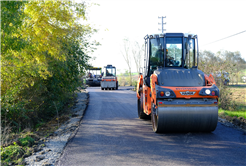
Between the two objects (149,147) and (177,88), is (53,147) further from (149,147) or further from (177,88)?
(177,88)

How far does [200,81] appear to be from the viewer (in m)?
7.65

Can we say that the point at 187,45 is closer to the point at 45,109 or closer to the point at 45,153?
the point at 45,153

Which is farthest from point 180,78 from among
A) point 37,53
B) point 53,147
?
point 37,53

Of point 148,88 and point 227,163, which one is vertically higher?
point 148,88

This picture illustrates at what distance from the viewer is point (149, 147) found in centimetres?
625

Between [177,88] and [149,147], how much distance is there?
1.88 m

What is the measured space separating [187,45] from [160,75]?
5.57ft

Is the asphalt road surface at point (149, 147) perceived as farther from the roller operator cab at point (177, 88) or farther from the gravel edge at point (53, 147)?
the roller operator cab at point (177, 88)

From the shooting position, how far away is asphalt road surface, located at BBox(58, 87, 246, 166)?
17.3 feet

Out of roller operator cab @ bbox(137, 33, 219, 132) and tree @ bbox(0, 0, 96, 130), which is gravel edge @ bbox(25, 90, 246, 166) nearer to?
roller operator cab @ bbox(137, 33, 219, 132)

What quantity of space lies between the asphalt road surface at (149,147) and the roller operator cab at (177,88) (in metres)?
0.45

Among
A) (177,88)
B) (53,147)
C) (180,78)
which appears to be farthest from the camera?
(180,78)

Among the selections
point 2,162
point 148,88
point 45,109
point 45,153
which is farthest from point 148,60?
point 45,109

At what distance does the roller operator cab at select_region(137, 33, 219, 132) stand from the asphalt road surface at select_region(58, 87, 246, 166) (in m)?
0.45
